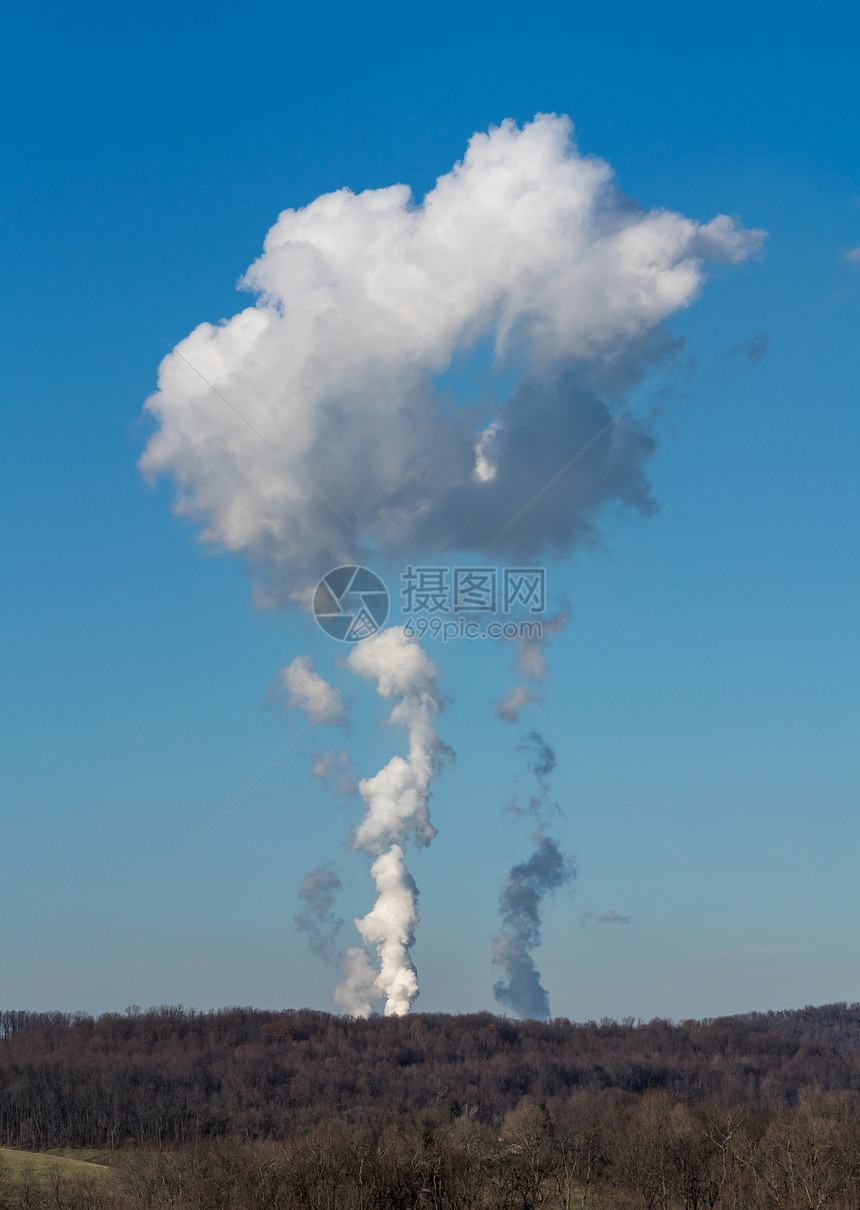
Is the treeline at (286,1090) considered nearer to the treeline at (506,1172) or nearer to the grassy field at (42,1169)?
the grassy field at (42,1169)

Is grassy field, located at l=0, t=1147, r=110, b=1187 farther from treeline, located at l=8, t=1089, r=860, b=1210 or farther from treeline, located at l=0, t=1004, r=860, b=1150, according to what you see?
treeline, located at l=0, t=1004, r=860, b=1150

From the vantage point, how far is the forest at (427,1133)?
8588 centimetres

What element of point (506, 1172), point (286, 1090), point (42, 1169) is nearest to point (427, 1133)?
point (506, 1172)

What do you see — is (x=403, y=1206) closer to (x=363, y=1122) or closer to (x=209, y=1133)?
(x=363, y=1122)

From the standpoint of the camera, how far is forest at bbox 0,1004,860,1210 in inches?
3381

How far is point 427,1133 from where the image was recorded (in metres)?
96.1

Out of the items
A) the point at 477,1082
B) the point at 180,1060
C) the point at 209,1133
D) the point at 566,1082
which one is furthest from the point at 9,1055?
the point at 566,1082

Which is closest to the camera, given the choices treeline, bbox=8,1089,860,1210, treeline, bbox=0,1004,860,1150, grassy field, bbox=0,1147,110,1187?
treeline, bbox=8,1089,860,1210

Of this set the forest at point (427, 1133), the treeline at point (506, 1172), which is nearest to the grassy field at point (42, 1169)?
the forest at point (427, 1133)

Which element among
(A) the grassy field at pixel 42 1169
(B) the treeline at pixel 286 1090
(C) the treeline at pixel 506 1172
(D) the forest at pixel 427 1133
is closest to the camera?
(C) the treeline at pixel 506 1172

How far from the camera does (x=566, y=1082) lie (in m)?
178

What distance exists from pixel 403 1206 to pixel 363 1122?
44377 mm

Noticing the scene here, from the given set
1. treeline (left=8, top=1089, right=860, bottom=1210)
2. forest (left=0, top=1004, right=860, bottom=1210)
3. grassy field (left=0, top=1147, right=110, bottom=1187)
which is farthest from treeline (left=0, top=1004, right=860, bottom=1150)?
treeline (left=8, top=1089, right=860, bottom=1210)

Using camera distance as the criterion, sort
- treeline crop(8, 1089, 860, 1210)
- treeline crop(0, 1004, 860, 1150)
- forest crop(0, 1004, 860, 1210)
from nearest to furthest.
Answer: treeline crop(8, 1089, 860, 1210) < forest crop(0, 1004, 860, 1210) < treeline crop(0, 1004, 860, 1150)
